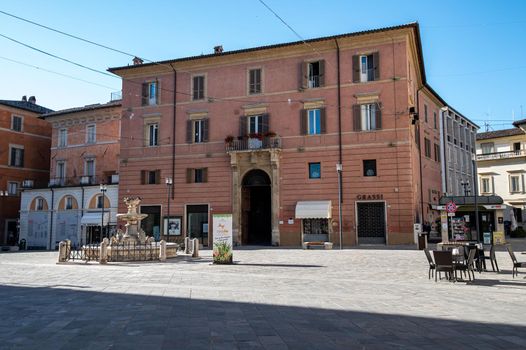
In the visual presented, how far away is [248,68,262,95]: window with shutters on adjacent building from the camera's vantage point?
33219mm

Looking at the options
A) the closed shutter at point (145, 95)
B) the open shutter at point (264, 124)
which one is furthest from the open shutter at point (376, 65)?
the closed shutter at point (145, 95)

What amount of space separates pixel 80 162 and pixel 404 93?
27.6 meters

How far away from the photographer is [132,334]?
21.5 ft

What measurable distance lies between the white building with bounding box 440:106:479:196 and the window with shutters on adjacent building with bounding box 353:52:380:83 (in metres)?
15.2

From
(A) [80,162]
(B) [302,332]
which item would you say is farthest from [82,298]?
(A) [80,162]

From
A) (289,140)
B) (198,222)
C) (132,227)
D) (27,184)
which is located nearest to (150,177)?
(198,222)

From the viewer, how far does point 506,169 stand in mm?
53938

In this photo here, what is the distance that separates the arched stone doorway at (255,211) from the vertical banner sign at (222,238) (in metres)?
14.9

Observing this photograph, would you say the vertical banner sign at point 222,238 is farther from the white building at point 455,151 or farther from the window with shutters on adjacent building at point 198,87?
the white building at point 455,151

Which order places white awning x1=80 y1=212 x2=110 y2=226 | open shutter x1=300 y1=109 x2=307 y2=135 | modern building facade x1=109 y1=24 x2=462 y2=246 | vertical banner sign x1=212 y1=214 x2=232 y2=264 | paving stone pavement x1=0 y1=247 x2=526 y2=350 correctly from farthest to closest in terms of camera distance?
1. white awning x1=80 y1=212 x2=110 y2=226
2. open shutter x1=300 y1=109 x2=307 y2=135
3. modern building facade x1=109 y1=24 x2=462 y2=246
4. vertical banner sign x1=212 y1=214 x2=232 y2=264
5. paving stone pavement x1=0 y1=247 x2=526 y2=350

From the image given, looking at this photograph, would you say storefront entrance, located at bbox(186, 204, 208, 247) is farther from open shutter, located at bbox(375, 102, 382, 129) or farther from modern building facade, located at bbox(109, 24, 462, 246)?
open shutter, located at bbox(375, 102, 382, 129)

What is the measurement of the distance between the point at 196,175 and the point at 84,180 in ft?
38.3

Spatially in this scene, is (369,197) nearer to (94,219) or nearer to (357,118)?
(357,118)

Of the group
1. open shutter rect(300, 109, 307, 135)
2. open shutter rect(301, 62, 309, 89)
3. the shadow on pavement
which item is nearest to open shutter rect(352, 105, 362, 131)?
open shutter rect(300, 109, 307, 135)
